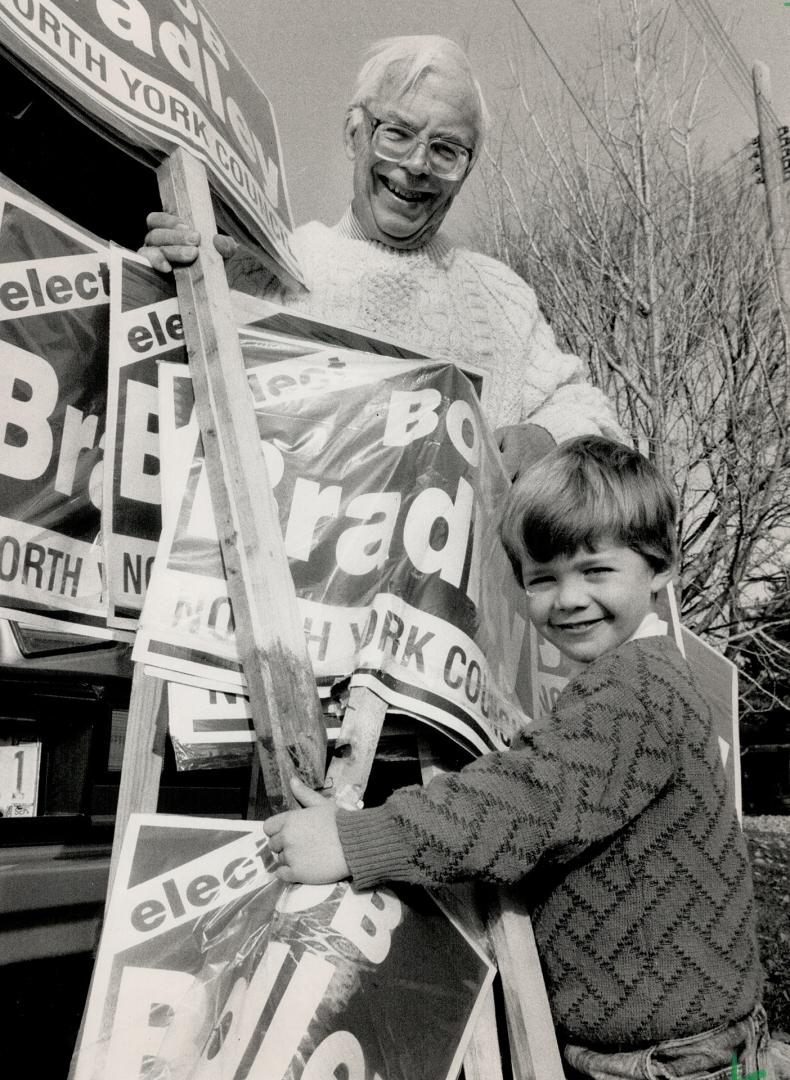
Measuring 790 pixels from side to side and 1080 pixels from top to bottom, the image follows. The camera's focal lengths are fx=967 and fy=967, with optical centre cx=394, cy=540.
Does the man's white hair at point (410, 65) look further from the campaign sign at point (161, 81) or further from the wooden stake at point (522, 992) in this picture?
the wooden stake at point (522, 992)

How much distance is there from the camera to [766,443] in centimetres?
817

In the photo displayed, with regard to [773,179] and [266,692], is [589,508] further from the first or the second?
[773,179]

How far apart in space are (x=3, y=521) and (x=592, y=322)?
24.7 feet

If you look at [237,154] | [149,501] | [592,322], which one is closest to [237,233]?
[237,154]

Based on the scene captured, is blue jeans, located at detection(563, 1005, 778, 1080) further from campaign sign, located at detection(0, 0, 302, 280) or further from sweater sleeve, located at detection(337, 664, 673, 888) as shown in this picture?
campaign sign, located at detection(0, 0, 302, 280)

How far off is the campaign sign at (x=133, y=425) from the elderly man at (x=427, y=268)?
38cm

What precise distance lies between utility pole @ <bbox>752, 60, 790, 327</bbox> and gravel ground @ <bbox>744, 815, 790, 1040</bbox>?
4154mm

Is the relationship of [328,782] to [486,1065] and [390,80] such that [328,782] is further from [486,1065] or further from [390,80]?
[390,80]

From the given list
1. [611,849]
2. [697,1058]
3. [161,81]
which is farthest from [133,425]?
[697,1058]

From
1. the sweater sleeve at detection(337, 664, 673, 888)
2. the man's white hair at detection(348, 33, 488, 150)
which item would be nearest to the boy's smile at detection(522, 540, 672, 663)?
the sweater sleeve at detection(337, 664, 673, 888)

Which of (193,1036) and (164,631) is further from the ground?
(164,631)

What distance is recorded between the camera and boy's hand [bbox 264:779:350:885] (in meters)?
1.18

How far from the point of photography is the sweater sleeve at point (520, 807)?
113cm

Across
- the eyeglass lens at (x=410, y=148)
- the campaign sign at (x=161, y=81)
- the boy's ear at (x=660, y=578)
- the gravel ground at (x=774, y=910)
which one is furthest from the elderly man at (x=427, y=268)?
the gravel ground at (x=774, y=910)
